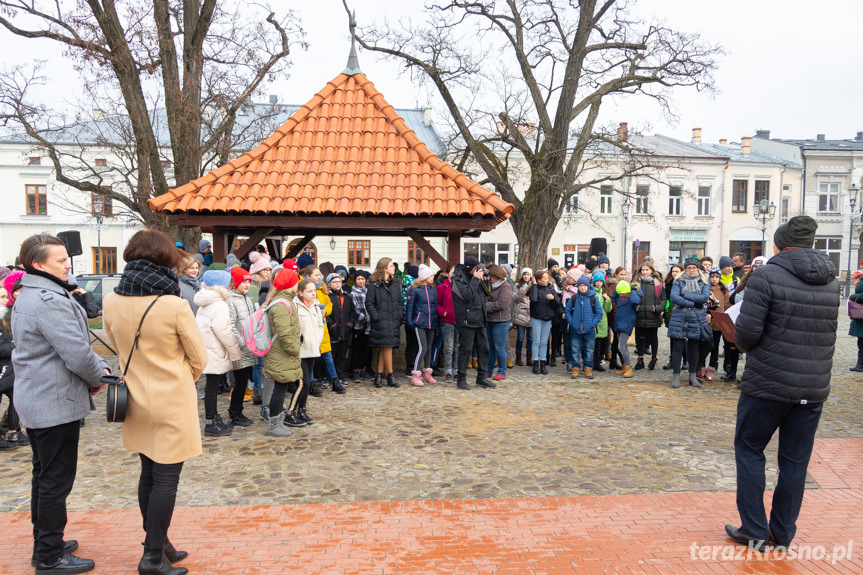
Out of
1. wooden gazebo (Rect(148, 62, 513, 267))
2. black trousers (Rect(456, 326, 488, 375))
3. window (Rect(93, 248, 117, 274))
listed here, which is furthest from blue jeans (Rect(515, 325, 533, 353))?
window (Rect(93, 248, 117, 274))

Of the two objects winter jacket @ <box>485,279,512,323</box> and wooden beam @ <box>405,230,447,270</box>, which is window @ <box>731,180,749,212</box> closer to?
winter jacket @ <box>485,279,512,323</box>

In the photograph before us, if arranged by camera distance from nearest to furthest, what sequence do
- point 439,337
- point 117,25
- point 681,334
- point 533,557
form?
point 533,557 → point 681,334 → point 439,337 → point 117,25

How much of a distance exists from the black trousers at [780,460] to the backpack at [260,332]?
4247 mm

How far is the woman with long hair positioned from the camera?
8.55m

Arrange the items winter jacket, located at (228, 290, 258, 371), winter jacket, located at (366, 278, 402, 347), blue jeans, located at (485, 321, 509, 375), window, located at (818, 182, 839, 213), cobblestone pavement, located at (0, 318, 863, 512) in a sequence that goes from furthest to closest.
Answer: window, located at (818, 182, 839, 213)
blue jeans, located at (485, 321, 509, 375)
winter jacket, located at (366, 278, 402, 347)
winter jacket, located at (228, 290, 258, 371)
cobblestone pavement, located at (0, 318, 863, 512)

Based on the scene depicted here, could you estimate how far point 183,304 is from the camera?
3203mm

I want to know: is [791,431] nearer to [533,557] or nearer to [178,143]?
[533,557]

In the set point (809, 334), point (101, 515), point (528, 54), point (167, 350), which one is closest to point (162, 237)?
point (167, 350)

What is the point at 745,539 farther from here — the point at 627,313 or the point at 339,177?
the point at 339,177

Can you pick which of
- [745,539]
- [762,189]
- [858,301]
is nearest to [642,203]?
[762,189]

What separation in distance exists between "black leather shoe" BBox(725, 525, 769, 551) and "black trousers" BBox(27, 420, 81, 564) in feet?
13.3

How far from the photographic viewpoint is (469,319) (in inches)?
333

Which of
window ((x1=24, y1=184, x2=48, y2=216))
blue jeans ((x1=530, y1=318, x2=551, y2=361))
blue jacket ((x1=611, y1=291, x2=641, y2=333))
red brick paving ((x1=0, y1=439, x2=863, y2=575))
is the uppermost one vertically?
window ((x1=24, y1=184, x2=48, y2=216))

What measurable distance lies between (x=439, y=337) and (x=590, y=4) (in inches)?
436
